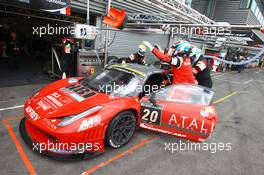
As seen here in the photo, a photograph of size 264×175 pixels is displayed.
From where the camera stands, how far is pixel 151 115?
Result: 312 centimetres

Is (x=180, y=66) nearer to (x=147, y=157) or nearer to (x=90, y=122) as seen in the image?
(x=147, y=157)

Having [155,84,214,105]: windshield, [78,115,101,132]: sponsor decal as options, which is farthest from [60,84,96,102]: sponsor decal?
[155,84,214,105]: windshield

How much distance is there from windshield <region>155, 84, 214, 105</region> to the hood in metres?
1.07

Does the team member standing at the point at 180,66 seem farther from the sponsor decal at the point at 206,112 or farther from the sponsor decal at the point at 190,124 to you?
the sponsor decal at the point at 190,124

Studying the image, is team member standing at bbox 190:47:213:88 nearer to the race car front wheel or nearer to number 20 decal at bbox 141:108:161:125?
number 20 decal at bbox 141:108:161:125

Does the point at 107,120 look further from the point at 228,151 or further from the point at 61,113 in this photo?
the point at 228,151

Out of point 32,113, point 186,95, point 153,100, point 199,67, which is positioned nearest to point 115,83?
point 153,100

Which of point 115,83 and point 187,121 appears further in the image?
point 115,83

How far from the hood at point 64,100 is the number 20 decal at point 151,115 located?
0.71 meters

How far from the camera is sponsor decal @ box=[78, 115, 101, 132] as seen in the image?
242 cm

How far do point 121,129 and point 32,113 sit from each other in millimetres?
1399

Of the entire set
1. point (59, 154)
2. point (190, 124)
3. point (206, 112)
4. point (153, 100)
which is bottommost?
point (59, 154)

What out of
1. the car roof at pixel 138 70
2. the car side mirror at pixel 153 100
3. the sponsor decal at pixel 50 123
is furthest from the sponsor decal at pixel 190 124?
the sponsor decal at pixel 50 123

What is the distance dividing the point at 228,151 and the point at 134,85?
223 cm
